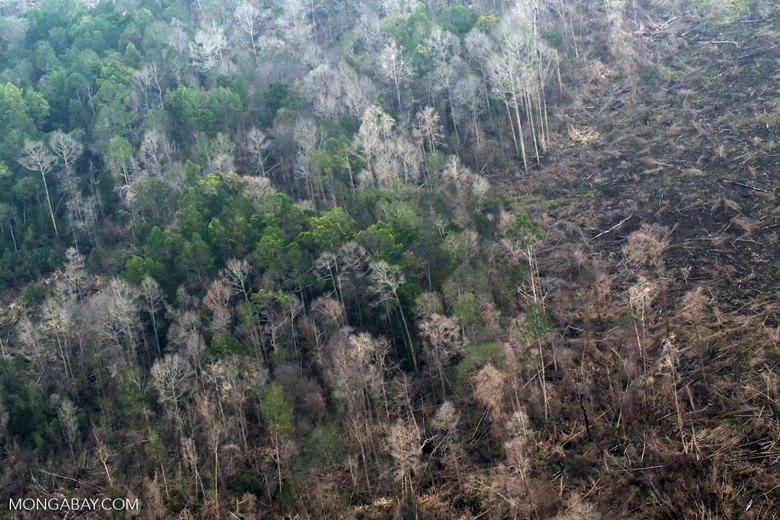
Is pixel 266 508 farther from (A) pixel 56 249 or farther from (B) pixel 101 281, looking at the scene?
(A) pixel 56 249

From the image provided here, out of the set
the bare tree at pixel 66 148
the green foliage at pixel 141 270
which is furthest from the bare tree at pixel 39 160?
the green foliage at pixel 141 270

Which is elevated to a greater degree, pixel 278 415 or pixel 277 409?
pixel 277 409

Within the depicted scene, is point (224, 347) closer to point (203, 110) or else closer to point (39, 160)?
point (203, 110)

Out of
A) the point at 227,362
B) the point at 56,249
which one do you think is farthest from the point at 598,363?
the point at 56,249

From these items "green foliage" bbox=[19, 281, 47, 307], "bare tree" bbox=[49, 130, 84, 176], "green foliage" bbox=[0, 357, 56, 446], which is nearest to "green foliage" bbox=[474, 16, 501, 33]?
"bare tree" bbox=[49, 130, 84, 176]

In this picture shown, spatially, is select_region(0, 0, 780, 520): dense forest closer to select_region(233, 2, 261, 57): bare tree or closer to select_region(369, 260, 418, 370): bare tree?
select_region(369, 260, 418, 370): bare tree

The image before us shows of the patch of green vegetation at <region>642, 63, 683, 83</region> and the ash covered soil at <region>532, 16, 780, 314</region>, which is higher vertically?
the patch of green vegetation at <region>642, 63, 683, 83</region>

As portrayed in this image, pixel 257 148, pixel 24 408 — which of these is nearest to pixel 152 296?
pixel 24 408

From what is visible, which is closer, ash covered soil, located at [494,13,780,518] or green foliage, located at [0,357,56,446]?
ash covered soil, located at [494,13,780,518]
